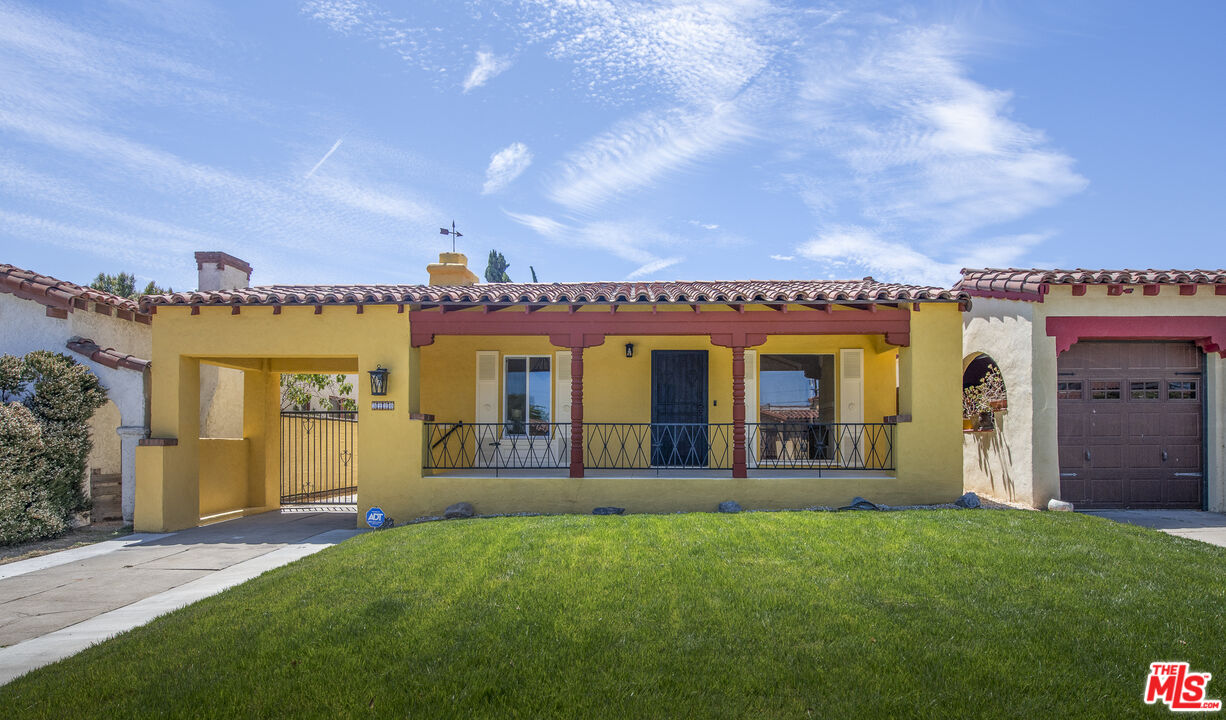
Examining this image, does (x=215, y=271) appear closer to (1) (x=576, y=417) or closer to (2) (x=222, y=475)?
(2) (x=222, y=475)

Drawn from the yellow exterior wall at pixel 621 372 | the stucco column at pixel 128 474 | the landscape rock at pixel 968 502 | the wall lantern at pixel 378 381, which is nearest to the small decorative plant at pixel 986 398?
the yellow exterior wall at pixel 621 372

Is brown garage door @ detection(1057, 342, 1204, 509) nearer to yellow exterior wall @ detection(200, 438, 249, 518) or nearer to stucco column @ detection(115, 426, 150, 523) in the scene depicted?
yellow exterior wall @ detection(200, 438, 249, 518)

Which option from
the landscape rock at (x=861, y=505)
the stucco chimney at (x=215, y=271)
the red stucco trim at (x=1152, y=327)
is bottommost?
the landscape rock at (x=861, y=505)

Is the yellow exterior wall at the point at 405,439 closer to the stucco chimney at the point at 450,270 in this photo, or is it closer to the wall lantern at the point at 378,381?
the wall lantern at the point at 378,381

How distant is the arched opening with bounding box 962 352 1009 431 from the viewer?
10805 mm

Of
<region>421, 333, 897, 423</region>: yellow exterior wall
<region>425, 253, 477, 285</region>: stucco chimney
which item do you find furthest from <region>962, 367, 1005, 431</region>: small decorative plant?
<region>425, 253, 477, 285</region>: stucco chimney

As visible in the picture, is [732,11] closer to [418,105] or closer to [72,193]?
[418,105]

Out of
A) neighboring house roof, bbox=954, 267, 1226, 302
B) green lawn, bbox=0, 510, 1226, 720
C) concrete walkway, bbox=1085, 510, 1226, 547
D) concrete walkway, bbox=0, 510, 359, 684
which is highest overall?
neighboring house roof, bbox=954, 267, 1226, 302

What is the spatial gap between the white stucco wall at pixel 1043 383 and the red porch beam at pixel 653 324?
190 cm

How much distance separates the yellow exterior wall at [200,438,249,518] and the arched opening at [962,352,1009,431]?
1250 cm

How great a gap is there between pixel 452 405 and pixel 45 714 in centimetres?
862

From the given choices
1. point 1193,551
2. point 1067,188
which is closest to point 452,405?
point 1193,551

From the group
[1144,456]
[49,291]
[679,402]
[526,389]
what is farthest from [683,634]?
[49,291]

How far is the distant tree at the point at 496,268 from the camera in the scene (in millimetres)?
25047
